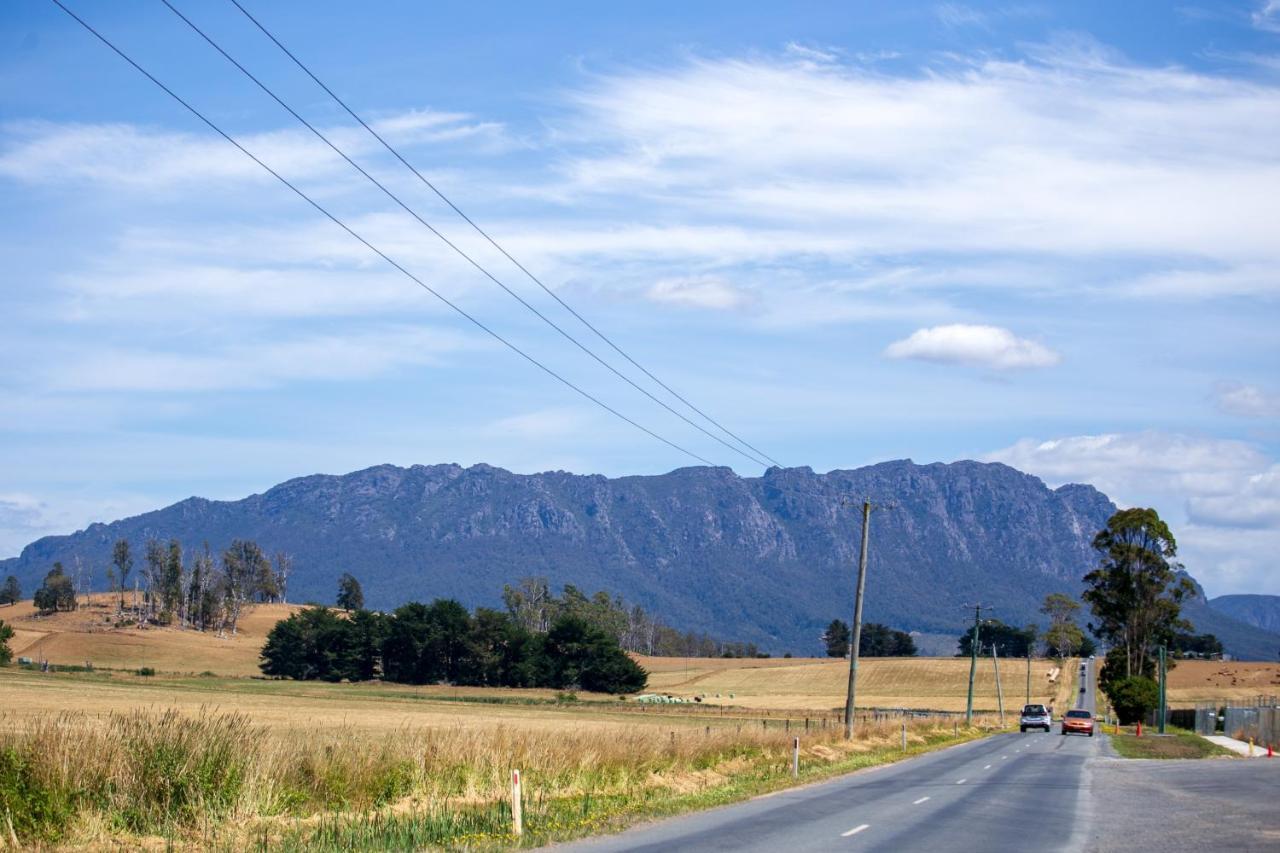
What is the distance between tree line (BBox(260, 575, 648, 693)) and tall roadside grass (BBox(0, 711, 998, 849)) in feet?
325

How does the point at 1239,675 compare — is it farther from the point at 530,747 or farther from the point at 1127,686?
the point at 530,747

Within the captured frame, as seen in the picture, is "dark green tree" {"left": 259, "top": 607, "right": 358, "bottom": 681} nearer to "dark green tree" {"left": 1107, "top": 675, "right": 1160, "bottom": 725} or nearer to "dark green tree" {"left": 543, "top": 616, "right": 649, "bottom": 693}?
"dark green tree" {"left": 543, "top": 616, "right": 649, "bottom": 693}

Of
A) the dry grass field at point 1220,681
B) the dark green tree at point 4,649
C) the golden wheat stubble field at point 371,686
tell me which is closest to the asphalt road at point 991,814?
the golden wheat stubble field at point 371,686

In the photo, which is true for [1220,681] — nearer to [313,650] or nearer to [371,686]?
[371,686]

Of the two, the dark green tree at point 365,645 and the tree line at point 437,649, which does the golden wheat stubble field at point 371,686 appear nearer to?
the tree line at point 437,649

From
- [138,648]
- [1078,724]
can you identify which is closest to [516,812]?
[1078,724]

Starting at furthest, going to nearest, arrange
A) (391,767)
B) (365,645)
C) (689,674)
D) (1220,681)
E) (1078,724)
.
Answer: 1. (689,674)
2. (1220,681)
3. (365,645)
4. (1078,724)
5. (391,767)

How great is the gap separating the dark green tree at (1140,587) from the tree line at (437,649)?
48.3 metres

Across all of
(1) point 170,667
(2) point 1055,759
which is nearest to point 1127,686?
(2) point 1055,759

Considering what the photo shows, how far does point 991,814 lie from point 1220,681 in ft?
431

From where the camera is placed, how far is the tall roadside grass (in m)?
18.6

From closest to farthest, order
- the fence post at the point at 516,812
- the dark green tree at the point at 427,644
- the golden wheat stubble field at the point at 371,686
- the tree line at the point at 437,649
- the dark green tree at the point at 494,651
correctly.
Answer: the fence post at the point at 516,812
the golden wheat stubble field at the point at 371,686
the tree line at the point at 437,649
the dark green tree at the point at 494,651
the dark green tree at the point at 427,644

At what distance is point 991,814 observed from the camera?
24.7 meters

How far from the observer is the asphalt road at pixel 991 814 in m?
19.6
